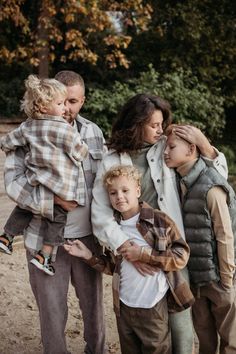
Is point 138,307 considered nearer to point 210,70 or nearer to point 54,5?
point 54,5

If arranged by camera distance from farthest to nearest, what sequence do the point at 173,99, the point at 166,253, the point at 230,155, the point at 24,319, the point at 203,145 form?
the point at 230,155
the point at 173,99
the point at 24,319
the point at 203,145
the point at 166,253

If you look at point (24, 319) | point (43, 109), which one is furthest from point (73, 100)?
point (24, 319)

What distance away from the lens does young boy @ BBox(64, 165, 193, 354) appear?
2.58 meters

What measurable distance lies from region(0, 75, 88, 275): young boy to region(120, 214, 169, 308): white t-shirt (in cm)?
35

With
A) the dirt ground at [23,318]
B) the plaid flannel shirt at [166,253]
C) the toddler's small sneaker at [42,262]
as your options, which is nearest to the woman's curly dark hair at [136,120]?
the plaid flannel shirt at [166,253]

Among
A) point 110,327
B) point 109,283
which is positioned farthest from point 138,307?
point 109,283

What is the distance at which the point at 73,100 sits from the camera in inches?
112

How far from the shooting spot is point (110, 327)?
13.5 feet

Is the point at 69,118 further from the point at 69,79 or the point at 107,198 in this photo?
the point at 107,198

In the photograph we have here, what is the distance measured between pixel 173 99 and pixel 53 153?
6849mm

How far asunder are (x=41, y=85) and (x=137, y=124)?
535 mm

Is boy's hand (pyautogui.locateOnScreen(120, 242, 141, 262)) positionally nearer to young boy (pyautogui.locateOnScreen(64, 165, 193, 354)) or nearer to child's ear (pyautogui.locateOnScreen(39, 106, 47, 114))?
young boy (pyautogui.locateOnScreen(64, 165, 193, 354))

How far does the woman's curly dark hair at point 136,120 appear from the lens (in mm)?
2728

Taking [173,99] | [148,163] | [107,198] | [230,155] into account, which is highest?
[148,163]
